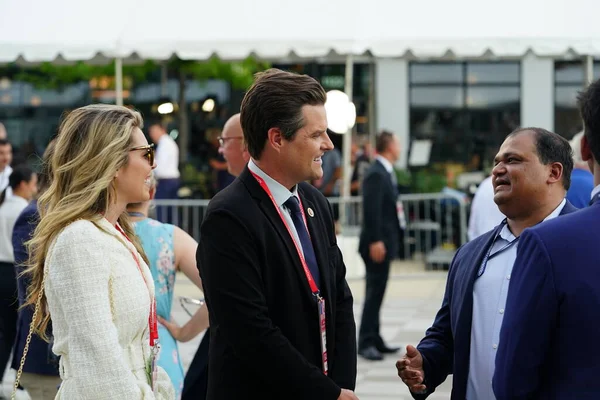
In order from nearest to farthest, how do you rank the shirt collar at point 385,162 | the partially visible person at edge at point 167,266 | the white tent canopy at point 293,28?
the partially visible person at edge at point 167,266 → the shirt collar at point 385,162 → the white tent canopy at point 293,28

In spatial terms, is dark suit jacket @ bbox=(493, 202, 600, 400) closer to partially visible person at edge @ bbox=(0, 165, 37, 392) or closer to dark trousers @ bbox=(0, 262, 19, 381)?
partially visible person at edge @ bbox=(0, 165, 37, 392)

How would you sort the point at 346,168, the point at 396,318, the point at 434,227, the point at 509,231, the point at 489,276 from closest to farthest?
the point at 489,276 < the point at 509,231 < the point at 396,318 < the point at 346,168 < the point at 434,227

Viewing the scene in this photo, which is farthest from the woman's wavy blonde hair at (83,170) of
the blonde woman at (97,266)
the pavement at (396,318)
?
the pavement at (396,318)

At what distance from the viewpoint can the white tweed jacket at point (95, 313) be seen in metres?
3.35

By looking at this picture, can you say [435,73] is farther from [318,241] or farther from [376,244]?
[318,241]

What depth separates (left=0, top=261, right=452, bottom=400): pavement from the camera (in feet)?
28.9

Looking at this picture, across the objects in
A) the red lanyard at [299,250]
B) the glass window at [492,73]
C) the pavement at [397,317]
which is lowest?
the pavement at [397,317]

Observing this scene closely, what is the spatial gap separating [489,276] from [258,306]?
915 millimetres

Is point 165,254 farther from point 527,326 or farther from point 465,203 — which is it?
point 465,203

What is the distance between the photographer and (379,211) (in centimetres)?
1029

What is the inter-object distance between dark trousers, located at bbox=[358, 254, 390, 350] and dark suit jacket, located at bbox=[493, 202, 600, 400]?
7146 mm

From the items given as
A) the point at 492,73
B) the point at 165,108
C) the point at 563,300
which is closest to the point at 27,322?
the point at 563,300

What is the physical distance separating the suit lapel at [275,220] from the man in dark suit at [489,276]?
23.7 inches

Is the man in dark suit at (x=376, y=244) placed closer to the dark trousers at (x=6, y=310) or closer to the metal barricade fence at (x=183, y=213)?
the dark trousers at (x=6, y=310)
